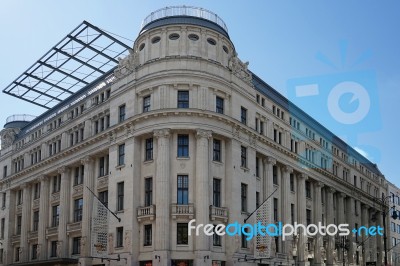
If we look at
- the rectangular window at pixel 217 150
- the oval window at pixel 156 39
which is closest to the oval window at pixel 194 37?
the oval window at pixel 156 39

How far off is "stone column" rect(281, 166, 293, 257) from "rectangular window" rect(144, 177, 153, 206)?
63.1 feet

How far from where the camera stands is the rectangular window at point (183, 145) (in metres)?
54.4

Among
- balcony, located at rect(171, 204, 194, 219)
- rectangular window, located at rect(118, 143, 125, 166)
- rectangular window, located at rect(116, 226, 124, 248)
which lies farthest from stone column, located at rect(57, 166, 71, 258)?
balcony, located at rect(171, 204, 194, 219)

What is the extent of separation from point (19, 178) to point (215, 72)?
124 ft

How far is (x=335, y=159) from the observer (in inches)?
3423

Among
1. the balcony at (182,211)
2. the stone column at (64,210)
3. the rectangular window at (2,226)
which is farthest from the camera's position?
the rectangular window at (2,226)

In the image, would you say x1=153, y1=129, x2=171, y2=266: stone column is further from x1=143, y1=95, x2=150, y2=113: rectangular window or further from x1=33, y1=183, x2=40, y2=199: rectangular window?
x1=33, y1=183, x2=40, y2=199: rectangular window

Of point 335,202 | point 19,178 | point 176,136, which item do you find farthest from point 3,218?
point 335,202

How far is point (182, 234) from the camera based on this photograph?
5222 centimetres

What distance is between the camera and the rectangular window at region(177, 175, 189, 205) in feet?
174

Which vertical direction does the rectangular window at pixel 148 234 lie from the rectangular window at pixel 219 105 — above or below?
below

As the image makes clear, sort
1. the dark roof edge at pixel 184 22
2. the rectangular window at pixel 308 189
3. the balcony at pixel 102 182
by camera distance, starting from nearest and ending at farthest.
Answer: the dark roof edge at pixel 184 22 → the balcony at pixel 102 182 → the rectangular window at pixel 308 189

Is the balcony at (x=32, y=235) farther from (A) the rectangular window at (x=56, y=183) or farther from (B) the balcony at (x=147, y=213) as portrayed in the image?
(B) the balcony at (x=147, y=213)

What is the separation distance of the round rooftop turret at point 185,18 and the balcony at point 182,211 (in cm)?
1893
